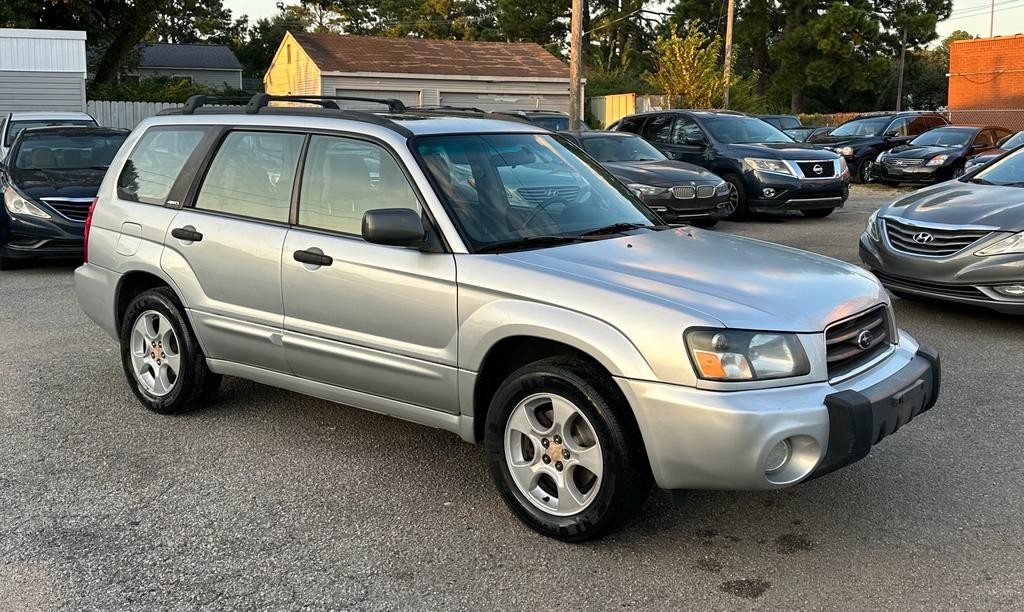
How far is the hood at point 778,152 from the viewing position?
14.4 meters

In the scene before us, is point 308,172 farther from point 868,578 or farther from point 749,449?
point 868,578

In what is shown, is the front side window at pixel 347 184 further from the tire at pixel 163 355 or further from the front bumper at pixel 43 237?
the front bumper at pixel 43 237

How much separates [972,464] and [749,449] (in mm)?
1855

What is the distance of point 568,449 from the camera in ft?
12.5

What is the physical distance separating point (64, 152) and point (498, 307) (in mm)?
9718

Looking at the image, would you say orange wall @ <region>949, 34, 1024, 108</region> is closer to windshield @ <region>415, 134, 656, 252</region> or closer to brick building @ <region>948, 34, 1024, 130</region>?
brick building @ <region>948, 34, 1024, 130</region>

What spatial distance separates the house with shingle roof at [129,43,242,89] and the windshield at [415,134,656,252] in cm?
5611

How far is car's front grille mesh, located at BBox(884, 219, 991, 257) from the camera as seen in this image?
725 centimetres

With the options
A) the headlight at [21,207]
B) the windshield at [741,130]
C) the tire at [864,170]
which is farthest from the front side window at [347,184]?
the tire at [864,170]

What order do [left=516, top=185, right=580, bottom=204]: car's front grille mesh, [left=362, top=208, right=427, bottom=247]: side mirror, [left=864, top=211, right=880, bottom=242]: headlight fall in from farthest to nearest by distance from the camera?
1. [left=864, top=211, right=880, bottom=242]: headlight
2. [left=516, top=185, right=580, bottom=204]: car's front grille mesh
3. [left=362, top=208, right=427, bottom=247]: side mirror

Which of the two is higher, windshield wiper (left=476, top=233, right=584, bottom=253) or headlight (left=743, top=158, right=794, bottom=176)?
headlight (left=743, top=158, right=794, bottom=176)

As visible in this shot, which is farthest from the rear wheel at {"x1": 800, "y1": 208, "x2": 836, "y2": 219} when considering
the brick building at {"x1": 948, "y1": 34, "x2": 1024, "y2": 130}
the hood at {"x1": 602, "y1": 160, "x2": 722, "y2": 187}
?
the brick building at {"x1": 948, "y1": 34, "x2": 1024, "y2": 130}

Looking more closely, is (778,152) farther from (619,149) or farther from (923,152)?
(923,152)

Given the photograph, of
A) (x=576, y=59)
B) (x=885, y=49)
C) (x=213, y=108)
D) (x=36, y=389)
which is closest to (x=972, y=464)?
(x=213, y=108)
